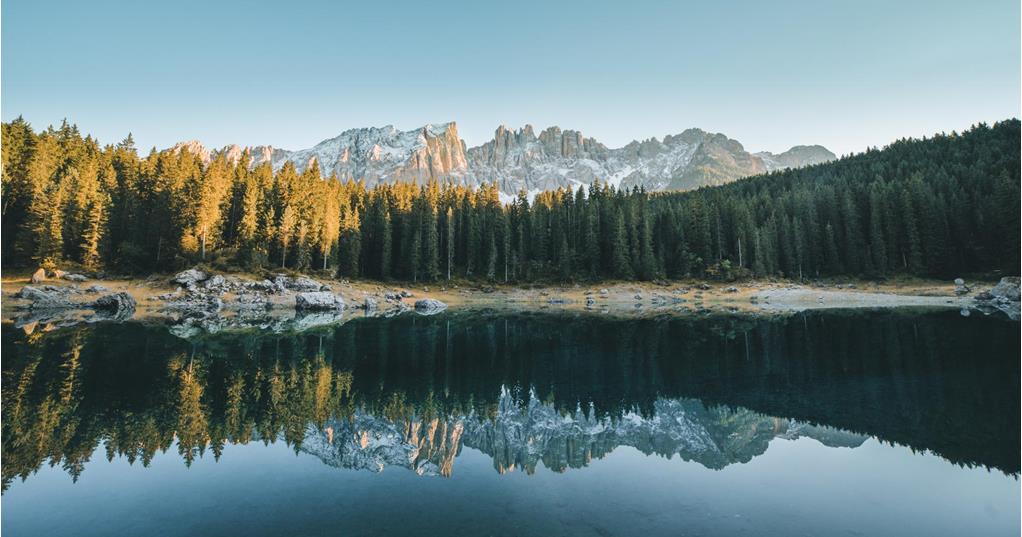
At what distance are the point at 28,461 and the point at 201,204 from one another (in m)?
62.8

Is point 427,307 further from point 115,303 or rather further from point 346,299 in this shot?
point 115,303

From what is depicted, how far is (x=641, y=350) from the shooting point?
1231 inches

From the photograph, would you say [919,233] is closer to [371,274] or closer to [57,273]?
[371,274]

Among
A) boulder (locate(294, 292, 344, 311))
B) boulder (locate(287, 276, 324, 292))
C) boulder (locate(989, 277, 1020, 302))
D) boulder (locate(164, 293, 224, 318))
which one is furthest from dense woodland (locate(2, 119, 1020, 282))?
boulder (locate(989, 277, 1020, 302))

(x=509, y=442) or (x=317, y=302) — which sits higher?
(x=317, y=302)

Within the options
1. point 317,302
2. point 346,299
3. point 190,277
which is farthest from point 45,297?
point 346,299

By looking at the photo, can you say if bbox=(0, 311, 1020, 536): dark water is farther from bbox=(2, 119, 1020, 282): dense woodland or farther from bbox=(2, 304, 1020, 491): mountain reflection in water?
bbox=(2, 119, 1020, 282): dense woodland

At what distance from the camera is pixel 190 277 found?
57.9 m

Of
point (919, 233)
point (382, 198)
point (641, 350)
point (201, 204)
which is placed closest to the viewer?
point (641, 350)

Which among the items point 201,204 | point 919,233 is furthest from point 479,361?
point 919,233

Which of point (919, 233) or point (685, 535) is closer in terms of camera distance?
point (685, 535)

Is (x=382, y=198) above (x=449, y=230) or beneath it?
above

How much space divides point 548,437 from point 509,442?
73.3 inches

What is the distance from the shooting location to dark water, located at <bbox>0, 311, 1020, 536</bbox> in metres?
9.86
